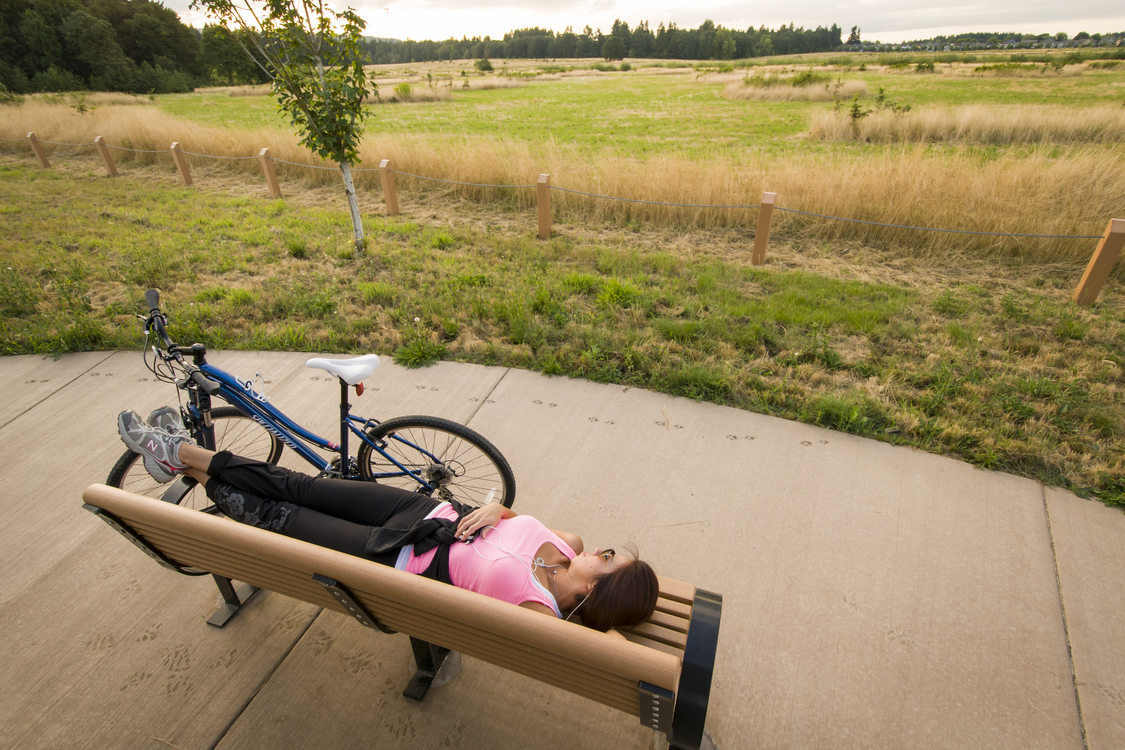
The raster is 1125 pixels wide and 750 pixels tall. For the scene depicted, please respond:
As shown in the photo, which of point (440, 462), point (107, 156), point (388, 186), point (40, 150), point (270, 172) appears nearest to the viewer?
point (440, 462)

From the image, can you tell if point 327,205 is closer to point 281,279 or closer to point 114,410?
point 281,279

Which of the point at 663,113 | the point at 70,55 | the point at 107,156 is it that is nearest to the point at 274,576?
the point at 107,156

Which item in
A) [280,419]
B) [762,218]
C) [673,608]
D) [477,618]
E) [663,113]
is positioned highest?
[477,618]

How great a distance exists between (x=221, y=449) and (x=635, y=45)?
117359 mm

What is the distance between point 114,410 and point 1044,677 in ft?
18.4

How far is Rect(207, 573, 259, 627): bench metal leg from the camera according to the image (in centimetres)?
240

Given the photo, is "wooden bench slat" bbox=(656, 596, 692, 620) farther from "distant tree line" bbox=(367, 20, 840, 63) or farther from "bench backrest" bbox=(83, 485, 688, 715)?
"distant tree line" bbox=(367, 20, 840, 63)

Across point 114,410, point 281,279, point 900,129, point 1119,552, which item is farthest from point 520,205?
point 900,129

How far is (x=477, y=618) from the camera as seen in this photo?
4.64 ft

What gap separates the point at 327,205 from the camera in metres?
9.51

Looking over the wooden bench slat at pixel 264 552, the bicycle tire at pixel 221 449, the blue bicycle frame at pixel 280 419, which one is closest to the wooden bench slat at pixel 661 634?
the wooden bench slat at pixel 264 552

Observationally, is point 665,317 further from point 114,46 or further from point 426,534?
point 114,46

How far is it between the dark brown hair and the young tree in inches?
250

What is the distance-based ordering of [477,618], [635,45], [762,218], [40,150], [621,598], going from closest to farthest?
1. [477,618]
2. [621,598]
3. [762,218]
4. [40,150]
5. [635,45]
